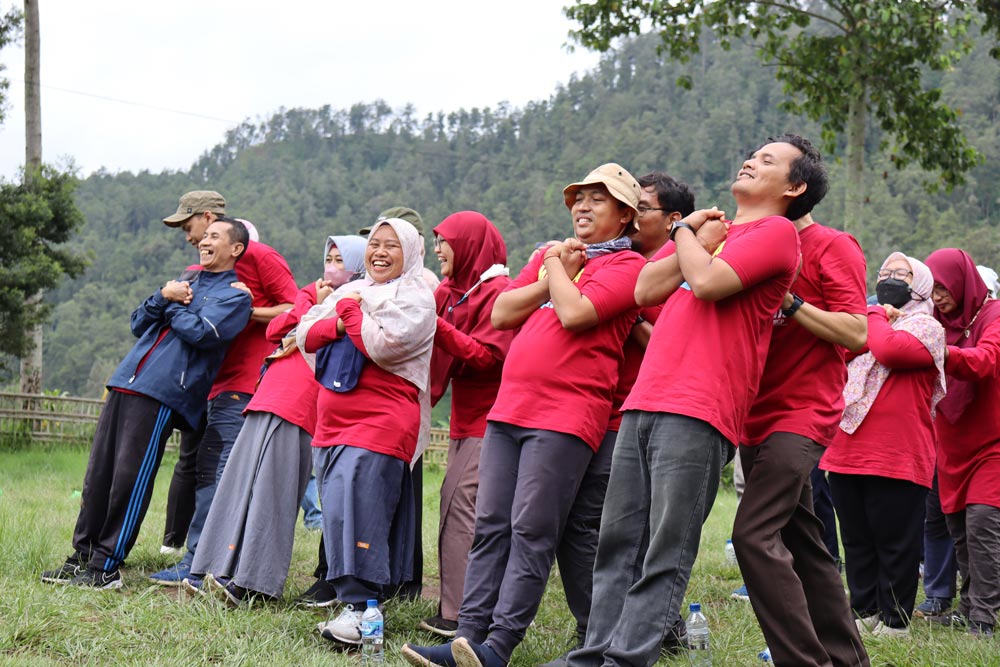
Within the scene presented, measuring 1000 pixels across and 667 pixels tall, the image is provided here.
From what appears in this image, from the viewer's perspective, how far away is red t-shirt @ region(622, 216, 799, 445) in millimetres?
3189

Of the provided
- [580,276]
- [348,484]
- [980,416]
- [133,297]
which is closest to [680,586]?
[580,276]

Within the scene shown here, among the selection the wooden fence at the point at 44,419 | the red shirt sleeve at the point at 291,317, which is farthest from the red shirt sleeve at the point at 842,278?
the wooden fence at the point at 44,419

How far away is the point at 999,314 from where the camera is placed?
16.3ft

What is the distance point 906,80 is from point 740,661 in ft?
32.5

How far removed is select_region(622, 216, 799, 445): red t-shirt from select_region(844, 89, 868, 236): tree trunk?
8530mm

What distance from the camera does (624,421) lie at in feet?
11.0

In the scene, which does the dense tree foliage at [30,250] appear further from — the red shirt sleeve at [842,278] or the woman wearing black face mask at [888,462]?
the red shirt sleeve at [842,278]

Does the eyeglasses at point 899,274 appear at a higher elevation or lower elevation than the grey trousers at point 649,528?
higher

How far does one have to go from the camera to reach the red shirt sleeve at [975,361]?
4.73 meters

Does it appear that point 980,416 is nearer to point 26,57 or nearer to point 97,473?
point 97,473

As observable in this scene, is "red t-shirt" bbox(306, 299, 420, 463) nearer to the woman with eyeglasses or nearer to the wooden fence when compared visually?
the woman with eyeglasses

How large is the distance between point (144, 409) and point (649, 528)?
2.85m

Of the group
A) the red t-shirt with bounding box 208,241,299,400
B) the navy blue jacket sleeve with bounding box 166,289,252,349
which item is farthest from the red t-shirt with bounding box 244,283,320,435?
the red t-shirt with bounding box 208,241,299,400

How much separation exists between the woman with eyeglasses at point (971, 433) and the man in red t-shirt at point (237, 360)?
3485mm
